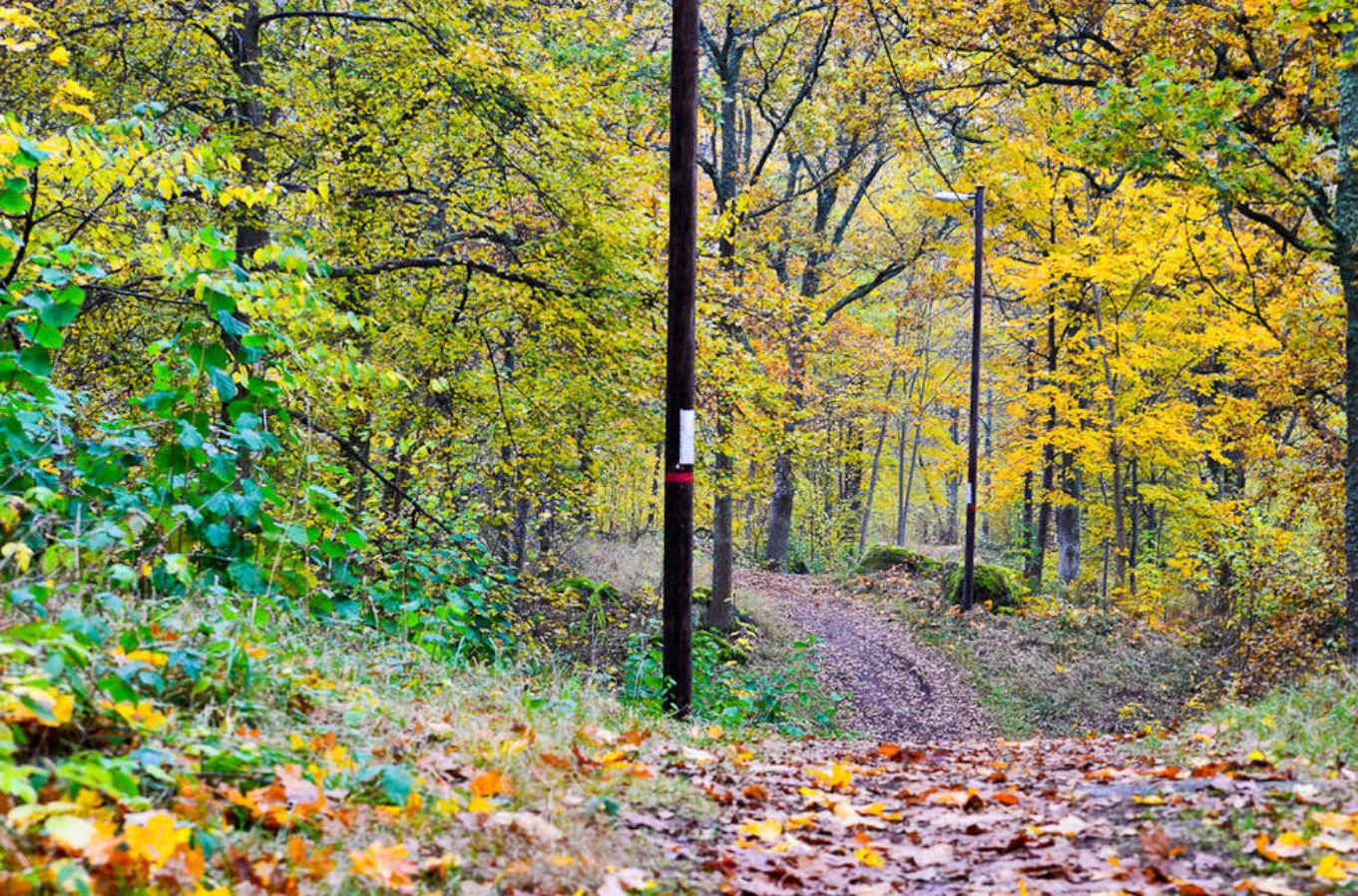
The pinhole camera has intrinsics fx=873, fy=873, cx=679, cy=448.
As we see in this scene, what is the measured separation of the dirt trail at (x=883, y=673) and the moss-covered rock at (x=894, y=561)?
3076 mm

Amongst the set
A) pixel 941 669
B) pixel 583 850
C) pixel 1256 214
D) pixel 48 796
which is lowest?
pixel 941 669

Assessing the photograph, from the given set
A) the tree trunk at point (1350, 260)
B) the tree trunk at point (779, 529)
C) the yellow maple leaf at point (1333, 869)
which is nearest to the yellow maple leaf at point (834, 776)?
the yellow maple leaf at point (1333, 869)

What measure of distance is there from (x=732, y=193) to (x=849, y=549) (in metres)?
16.3

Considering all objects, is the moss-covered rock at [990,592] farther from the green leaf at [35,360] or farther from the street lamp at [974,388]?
the green leaf at [35,360]

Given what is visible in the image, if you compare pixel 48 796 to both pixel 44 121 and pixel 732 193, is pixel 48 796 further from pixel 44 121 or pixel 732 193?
pixel 732 193

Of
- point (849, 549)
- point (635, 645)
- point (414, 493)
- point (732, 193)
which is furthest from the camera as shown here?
point (849, 549)

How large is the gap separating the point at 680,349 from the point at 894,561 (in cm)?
1869

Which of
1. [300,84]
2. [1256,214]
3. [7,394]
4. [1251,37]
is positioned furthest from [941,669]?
[7,394]

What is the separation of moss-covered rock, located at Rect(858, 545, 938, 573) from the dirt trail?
10.1ft

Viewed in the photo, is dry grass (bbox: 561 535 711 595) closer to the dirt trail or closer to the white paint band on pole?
the dirt trail

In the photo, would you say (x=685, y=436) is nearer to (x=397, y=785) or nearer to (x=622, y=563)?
(x=397, y=785)

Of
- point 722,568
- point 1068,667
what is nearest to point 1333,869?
point 1068,667

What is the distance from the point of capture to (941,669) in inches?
584

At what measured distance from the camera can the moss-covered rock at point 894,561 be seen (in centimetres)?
2341
